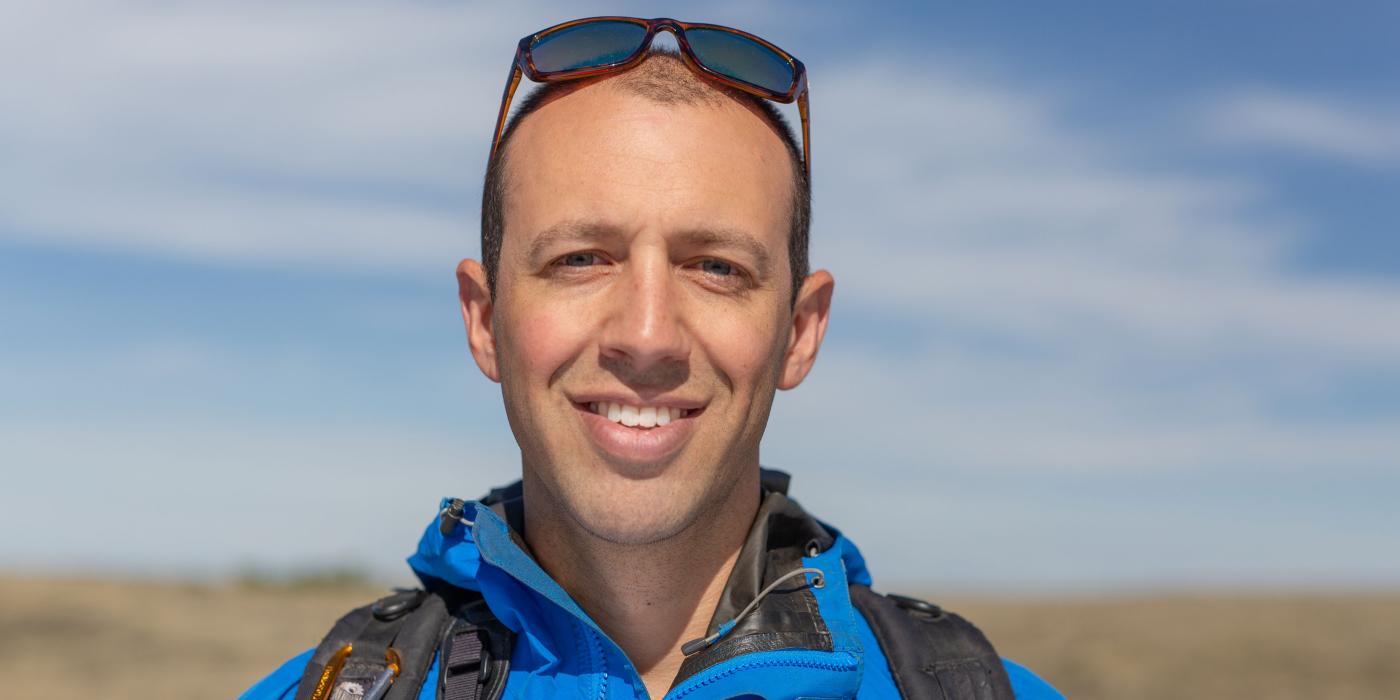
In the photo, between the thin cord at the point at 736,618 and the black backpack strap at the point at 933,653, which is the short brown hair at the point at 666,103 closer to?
the thin cord at the point at 736,618

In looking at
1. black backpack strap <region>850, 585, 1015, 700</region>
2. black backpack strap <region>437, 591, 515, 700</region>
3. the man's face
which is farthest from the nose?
black backpack strap <region>850, 585, 1015, 700</region>

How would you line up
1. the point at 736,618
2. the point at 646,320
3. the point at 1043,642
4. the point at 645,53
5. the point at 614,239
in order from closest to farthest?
the point at 646,320, the point at 614,239, the point at 736,618, the point at 645,53, the point at 1043,642

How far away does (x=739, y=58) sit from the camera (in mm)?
3787

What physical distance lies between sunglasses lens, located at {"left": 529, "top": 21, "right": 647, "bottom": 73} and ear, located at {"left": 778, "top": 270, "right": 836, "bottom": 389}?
917 millimetres

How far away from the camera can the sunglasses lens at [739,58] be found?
3729 mm

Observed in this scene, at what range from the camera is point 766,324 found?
349 centimetres

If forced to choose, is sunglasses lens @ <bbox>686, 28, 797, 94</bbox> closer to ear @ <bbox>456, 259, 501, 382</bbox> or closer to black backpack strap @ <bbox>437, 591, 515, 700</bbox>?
ear @ <bbox>456, 259, 501, 382</bbox>

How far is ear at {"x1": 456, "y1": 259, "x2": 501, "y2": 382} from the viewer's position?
380cm

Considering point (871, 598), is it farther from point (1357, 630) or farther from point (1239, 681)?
point (1357, 630)

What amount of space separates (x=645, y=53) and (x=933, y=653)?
6.62 feet

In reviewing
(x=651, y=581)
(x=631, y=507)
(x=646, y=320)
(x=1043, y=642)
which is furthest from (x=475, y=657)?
(x=1043, y=642)

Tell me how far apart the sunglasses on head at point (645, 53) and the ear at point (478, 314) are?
44 cm

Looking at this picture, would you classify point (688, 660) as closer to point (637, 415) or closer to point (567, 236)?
point (637, 415)

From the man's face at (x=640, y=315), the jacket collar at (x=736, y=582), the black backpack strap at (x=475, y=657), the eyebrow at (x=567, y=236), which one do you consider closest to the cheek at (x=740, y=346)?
the man's face at (x=640, y=315)
